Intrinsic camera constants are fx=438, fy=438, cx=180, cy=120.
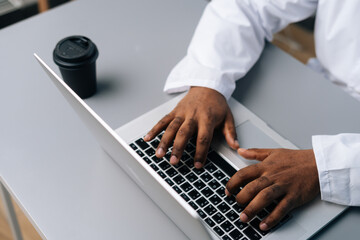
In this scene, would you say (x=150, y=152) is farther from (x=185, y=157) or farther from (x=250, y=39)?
(x=250, y=39)

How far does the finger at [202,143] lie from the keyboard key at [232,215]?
0.38ft

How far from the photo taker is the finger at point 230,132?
0.94 m

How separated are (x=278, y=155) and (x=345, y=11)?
0.48 meters

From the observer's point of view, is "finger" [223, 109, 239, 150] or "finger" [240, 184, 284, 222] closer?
"finger" [240, 184, 284, 222]

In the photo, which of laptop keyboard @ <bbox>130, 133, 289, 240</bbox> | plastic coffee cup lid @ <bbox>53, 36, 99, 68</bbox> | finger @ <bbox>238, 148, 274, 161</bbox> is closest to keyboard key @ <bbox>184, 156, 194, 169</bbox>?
laptop keyboard @ <bbox>130, 133, 289, 240</bbox>

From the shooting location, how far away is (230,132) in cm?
97

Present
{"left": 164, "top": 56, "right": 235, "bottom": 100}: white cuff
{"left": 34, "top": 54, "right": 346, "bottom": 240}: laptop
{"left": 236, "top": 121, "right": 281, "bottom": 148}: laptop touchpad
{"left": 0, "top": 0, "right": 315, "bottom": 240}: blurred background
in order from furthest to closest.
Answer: {"left": 0, "top": 0, "right": 315, "bottom": 240}: blurred background, {"left": 164, "top": 56, "right": 235, "bottom": 100}: white cuff, {"left": 236, "top": 121, "right": 281, "bottom": 148}: laptop touchpad, {"left": 34, "top": 54, "right": 346, "bottom": 240}: laptop

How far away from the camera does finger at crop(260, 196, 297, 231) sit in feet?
2.66

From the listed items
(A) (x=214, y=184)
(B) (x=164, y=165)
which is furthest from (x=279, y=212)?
(B) (x=164, y=165)

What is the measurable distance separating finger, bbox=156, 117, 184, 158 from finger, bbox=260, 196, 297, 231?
248 mm

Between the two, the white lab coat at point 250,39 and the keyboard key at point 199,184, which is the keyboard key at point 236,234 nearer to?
the keyboard key at point 199,184

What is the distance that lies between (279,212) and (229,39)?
0.51 metres

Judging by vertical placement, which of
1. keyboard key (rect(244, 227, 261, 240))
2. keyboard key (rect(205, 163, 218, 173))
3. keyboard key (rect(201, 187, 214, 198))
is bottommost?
keyboard key (rect(244, 227, 261, 240))

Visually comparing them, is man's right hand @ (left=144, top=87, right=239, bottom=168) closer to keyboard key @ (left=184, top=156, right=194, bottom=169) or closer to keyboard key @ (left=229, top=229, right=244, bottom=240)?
keyboard key @ (left=184, top=156, right=194, bottom=169)
